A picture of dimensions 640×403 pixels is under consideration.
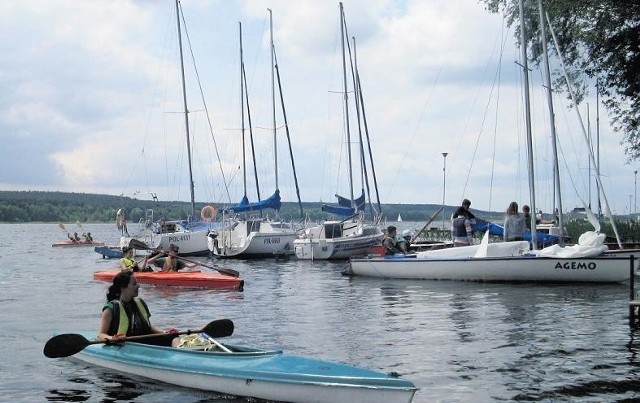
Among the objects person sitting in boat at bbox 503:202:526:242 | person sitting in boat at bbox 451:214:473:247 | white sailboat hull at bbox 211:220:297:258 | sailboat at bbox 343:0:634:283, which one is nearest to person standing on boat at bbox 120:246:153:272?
sailboat at bbox 343:0:634:283

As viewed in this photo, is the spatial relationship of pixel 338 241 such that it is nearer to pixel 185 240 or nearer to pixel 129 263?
pixel 185 240

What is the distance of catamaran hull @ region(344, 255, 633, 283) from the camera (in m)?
23.2

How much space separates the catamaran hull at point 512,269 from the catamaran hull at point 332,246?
13717mm

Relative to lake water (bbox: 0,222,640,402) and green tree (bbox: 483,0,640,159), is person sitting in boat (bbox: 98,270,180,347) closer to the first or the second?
lake water (bbox: 0,222,640,402)

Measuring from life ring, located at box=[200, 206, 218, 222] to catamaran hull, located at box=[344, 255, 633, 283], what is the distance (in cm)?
2366

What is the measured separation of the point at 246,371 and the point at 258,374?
8.8 inches

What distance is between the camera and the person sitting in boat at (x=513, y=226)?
25.5 metres

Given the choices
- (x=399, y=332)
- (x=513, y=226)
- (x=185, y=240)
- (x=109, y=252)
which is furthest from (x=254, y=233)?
(x=399, y=332)

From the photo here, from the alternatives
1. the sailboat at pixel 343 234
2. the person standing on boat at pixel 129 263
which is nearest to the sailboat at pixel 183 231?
the sailboat at pixel 343 234

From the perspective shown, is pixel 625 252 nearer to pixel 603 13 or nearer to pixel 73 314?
pixel 603 13

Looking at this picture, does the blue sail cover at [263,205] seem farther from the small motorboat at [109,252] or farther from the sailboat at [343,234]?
the small motorboat at [109,252]

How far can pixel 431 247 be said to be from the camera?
1292 inches

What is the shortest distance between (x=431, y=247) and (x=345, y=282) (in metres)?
5.38

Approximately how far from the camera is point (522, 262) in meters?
24.0
